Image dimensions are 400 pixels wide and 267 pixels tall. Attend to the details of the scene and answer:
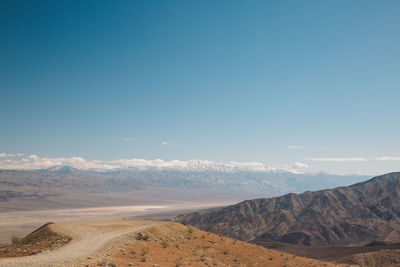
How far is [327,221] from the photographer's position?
534 feet

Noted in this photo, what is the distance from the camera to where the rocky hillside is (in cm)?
13600

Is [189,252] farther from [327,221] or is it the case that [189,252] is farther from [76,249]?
[327,221]

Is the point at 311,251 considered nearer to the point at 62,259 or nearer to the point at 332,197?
the point at 62,259

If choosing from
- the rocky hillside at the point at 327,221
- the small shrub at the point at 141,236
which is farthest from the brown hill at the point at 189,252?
the rocky hillside at the point at 327,221

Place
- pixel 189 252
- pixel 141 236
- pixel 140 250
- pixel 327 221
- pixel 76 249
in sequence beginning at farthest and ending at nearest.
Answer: pixel 327 221 → pixel 189 252 → pixel 141 236 → pixel 140 250 → pixel 76 249

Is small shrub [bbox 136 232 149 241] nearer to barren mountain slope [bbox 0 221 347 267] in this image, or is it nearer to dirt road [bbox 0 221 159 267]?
barren mountain slope [bbox 0 221 347 267]

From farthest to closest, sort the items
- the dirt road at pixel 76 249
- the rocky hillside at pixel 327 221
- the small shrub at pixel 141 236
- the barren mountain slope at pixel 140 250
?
the rocky hillside at pixel 327 221 → the small shrub at pixel 141 236 → the barren mountain slope at pixel 140 250 → the dirt road at pixel 76 249

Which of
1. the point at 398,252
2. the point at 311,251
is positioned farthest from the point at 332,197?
the point at 398,252

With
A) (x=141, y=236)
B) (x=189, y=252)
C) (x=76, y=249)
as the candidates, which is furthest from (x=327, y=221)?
(x=76, y=249)

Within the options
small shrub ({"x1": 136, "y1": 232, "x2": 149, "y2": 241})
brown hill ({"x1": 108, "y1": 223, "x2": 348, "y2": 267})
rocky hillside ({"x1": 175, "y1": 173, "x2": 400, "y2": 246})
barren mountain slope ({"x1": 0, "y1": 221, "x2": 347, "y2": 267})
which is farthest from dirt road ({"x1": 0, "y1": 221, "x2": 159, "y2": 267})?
rocky hillside ({"x1": 175, "y1": 173, "x2": 400, "y2": 246})

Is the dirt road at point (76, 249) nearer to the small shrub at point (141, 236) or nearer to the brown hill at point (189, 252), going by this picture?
the brown hill at point (189, 252)

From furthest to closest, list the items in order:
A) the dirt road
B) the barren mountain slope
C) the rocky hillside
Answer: the rocky hillside → the barren mountain slope → the dirt road

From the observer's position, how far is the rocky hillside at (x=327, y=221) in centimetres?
13600

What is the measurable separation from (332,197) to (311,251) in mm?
130774
